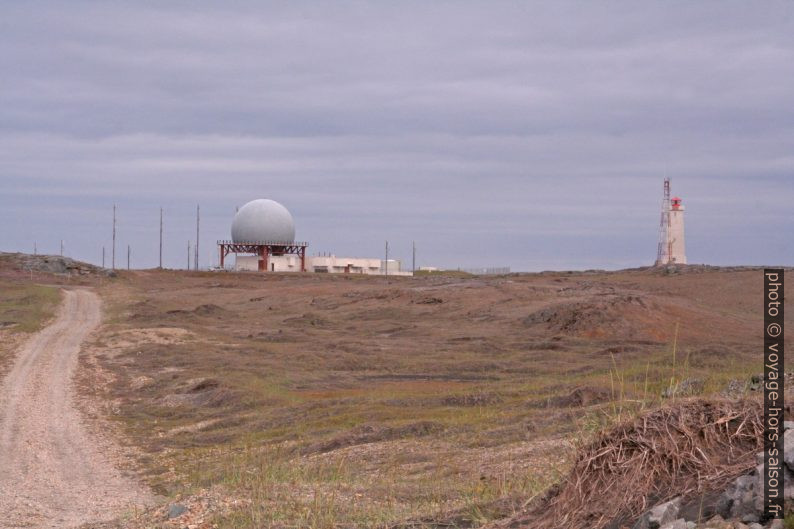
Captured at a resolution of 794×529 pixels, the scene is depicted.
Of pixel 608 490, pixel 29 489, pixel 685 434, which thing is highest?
pixel 685 434

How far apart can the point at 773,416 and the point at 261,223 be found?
84.6 metres

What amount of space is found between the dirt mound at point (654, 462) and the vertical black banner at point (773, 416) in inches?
6.4

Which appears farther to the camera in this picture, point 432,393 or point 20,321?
point 20,321

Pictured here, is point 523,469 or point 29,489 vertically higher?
point 523,469

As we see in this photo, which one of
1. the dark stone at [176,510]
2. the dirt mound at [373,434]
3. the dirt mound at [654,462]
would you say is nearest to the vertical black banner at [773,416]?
the dirt mound at [654,462]

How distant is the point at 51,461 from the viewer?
15.3 meters

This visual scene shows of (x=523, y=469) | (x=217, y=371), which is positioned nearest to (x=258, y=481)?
(x=523, y=469)

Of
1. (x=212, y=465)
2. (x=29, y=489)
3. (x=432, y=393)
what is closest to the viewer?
(x=29, y=489)

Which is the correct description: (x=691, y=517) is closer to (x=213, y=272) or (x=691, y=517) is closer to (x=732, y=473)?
(x=732, y=473)

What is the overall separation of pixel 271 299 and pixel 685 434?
49912 mm

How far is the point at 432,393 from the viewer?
71.2 feet

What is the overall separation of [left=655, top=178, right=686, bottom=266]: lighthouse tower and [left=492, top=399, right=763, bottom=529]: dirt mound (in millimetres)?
71569

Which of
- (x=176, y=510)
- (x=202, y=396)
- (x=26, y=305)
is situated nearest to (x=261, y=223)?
(x=26, y=305)

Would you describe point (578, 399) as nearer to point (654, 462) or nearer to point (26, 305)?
point (654, 462)
